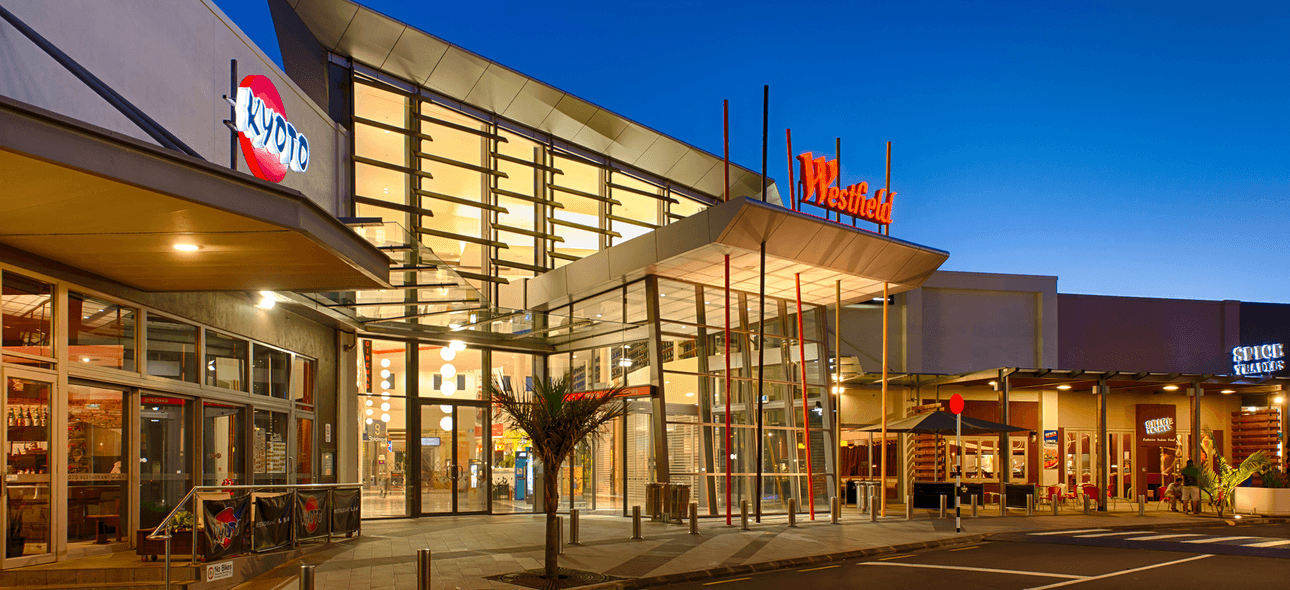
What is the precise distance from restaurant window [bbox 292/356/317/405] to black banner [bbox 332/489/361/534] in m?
3.43

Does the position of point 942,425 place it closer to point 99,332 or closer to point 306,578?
point 306,578

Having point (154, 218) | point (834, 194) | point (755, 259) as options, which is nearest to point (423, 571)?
point (154, 218)

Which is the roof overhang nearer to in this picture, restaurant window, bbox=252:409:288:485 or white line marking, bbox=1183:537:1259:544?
restaurant window, bbox=252:409:288:485

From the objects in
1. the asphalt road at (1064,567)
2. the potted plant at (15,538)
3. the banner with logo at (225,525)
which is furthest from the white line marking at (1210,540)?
the potted plant at (15,538)

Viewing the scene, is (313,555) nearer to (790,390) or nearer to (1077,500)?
(790,390)

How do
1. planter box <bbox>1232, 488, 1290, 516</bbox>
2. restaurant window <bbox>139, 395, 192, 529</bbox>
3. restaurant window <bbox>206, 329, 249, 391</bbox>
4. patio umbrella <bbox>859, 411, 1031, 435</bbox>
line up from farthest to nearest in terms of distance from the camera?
1. planter box <bbox>1232, 488, 1290, 516</bbox>
2. patio umbrella <bbox>859, 411, 1031, 435</bbox>
3. restaurant window <bbox>206, 329, 249, 391</bbox>
4. restaurant window <bbox>139, 395, 192, 529</bbox>

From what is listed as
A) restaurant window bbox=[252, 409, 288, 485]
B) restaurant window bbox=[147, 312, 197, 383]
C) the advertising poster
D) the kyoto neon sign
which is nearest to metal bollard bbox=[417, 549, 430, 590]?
restaurant window bbox=[147, 312, 197, 383]

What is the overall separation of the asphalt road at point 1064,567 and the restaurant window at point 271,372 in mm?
9593

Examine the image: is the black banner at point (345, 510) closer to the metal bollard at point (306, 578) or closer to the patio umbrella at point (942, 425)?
the metal bollard at point (306, 578)

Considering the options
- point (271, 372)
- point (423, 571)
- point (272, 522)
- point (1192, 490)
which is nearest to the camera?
point (423, 571)

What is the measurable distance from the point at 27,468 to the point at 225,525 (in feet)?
7.50

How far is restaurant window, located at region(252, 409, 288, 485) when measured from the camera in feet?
57.9

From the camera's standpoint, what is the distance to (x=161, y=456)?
14281mm

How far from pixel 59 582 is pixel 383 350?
40.3ft
